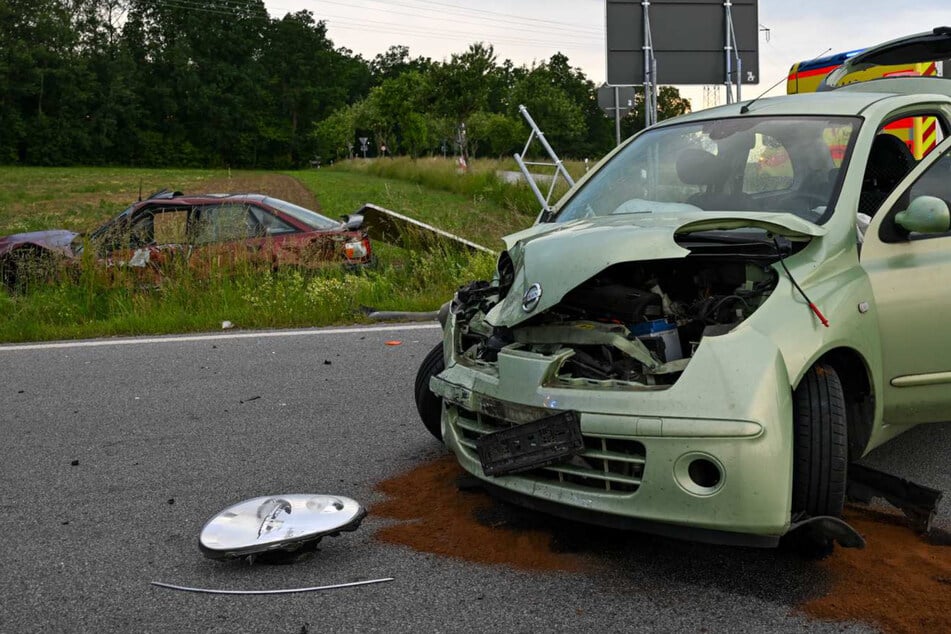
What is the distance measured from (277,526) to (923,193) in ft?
10.0

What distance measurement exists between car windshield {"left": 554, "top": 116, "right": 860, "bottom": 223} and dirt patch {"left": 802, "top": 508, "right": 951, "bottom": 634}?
129cm

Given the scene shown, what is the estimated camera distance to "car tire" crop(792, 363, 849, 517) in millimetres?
3260

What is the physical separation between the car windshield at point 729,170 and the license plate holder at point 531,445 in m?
1.41

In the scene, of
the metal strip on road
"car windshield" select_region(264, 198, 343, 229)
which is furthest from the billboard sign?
the metal strip on road

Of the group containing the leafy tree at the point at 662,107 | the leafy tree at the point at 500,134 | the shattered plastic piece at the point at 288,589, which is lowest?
the shattered plastic piece at the point at 288,589

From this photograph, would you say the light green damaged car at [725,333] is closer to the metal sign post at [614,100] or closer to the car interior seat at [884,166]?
the car interior seat at [884,166]

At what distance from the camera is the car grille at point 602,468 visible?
128 inches

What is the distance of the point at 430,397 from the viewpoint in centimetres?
494

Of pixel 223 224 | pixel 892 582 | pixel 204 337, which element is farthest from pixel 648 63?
pixel 892 582

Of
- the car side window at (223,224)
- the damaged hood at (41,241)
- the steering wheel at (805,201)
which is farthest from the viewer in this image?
the damaged hood at (41,241)

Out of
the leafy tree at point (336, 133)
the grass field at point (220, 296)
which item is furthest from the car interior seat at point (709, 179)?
the leafy tree at point (336, 133)

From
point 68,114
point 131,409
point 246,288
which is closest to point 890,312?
point 131,409

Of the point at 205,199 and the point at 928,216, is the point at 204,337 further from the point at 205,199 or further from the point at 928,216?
the point at 928,216

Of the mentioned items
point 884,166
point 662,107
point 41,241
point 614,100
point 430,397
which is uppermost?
point 662,107
